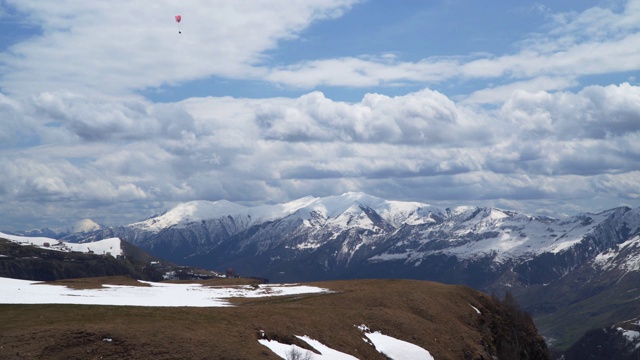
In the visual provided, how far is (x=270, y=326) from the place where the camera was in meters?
70.2

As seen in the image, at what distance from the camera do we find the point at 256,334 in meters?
66.8

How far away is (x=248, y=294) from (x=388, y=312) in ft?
111

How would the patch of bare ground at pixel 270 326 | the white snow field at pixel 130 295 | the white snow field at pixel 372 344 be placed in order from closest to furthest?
1. the patch of bare ground at pixel 270 326
2. the white snow field at pixel 372 344
3. the white snow field at pixel 130 295

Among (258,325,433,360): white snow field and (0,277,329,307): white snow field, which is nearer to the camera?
(258,325,433,360): white snow field

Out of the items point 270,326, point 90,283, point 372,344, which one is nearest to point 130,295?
point 90,283

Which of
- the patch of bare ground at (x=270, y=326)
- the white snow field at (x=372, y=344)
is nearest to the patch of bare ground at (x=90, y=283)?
the patch of bare ground at (x=270, y=326)

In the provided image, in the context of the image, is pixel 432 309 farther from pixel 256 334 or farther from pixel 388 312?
pixel 256 334

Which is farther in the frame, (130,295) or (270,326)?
(130,295)

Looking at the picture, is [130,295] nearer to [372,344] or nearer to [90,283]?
[90,283]

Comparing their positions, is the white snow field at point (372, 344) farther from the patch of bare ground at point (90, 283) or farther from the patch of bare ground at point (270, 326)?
the patch of bare ground at point (90, 283)

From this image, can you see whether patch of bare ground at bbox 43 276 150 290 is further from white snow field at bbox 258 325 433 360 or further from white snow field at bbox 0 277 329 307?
white snow field at bbox 258 325 433 360

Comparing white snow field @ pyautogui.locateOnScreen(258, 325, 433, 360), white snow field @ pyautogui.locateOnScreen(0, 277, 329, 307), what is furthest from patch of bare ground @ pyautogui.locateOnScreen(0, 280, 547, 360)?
white snow field @ pyautogui.locateOnScreen(0, 277, 329, 307)

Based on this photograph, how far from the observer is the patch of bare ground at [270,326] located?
185 feet

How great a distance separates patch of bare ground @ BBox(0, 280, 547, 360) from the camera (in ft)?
185
